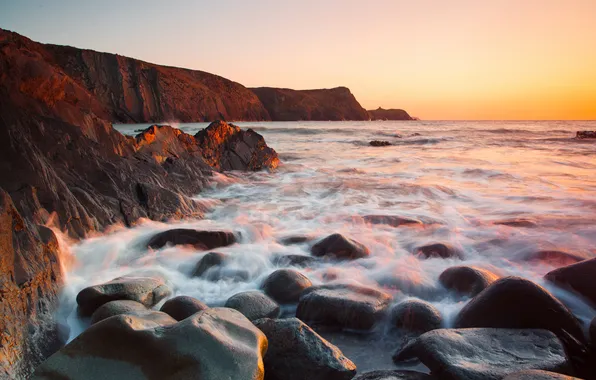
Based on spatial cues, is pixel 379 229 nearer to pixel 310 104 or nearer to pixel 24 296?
pixel 24 296

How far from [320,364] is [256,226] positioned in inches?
129

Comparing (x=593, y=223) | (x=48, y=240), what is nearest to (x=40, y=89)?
(x=48, y=240)

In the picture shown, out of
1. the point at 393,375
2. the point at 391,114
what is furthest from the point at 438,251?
the point at 391,114

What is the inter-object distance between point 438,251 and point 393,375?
2.53 m

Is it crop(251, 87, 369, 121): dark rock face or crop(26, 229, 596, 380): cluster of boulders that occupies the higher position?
crop(251, 87, 369, 121): dark rock face

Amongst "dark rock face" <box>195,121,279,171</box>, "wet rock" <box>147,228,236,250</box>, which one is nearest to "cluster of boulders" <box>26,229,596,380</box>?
"wet rock" <box>147,228,236,250</box>

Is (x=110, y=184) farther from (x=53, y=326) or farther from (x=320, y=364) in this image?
(x=320, y=364)

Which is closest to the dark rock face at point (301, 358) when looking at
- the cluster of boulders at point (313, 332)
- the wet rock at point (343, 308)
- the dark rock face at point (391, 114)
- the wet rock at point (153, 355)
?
the cluster of boulders at point (313, 332)

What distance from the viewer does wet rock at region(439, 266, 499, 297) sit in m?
3.28

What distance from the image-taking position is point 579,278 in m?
3.20

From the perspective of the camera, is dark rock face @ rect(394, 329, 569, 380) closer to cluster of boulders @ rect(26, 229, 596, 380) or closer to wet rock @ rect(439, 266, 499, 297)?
cluster of boulders @ rect(26, 229, 596, 380)

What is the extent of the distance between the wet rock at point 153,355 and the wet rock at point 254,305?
3.38ft

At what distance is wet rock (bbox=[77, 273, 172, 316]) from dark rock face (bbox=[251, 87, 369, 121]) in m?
84.9

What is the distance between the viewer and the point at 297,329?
2.24 metres
